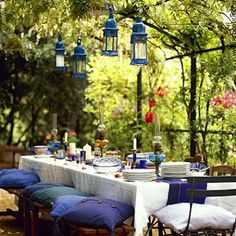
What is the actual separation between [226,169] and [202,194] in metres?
1.18

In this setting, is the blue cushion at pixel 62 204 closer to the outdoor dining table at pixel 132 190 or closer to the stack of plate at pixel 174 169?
the outdoor dining table at pixel 132 190

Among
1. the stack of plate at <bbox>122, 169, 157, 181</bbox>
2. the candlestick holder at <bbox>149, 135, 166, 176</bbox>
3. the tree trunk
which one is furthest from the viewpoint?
the tree trunk

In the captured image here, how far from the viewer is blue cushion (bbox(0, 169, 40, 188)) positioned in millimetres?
6473

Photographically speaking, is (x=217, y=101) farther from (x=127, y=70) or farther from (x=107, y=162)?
(x=127, y=70)

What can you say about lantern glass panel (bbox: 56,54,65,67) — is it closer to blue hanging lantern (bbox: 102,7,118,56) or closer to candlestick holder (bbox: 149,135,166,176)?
blue hanging lantern (bbox: 102,7,118,56)

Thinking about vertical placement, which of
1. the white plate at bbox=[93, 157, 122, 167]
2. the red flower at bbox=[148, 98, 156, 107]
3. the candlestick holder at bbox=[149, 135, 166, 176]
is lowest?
the white plate at bbox=[93, 157, 122, 167]

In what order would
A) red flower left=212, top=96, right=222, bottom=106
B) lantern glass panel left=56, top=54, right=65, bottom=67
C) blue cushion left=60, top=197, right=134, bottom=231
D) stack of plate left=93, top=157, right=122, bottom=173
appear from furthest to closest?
1. red flower left=212, top=96, right=222, bottom=106
2. lantern glass panel left=56, top=54, right=65, bottom=67
3. stack of plate left=93, top=157, right=122, bottom=173
4. blue cushion left=60, top=197, right=134, bottom=231

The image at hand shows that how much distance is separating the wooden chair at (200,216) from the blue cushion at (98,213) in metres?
0.31

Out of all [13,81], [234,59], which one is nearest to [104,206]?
[234,59]

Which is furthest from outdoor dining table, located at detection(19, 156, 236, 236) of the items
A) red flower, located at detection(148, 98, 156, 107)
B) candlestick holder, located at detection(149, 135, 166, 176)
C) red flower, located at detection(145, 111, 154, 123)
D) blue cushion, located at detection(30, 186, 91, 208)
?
red flower, located at detection(148, 98, 156, 107)

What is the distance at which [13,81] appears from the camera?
43.3ft

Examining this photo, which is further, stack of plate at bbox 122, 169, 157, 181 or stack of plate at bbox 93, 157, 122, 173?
stack of plate at bbox 93, 157, 122, 173

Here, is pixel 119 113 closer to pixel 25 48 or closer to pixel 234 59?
pixel 25 48

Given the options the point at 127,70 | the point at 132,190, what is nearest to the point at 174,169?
the point at 132,190
